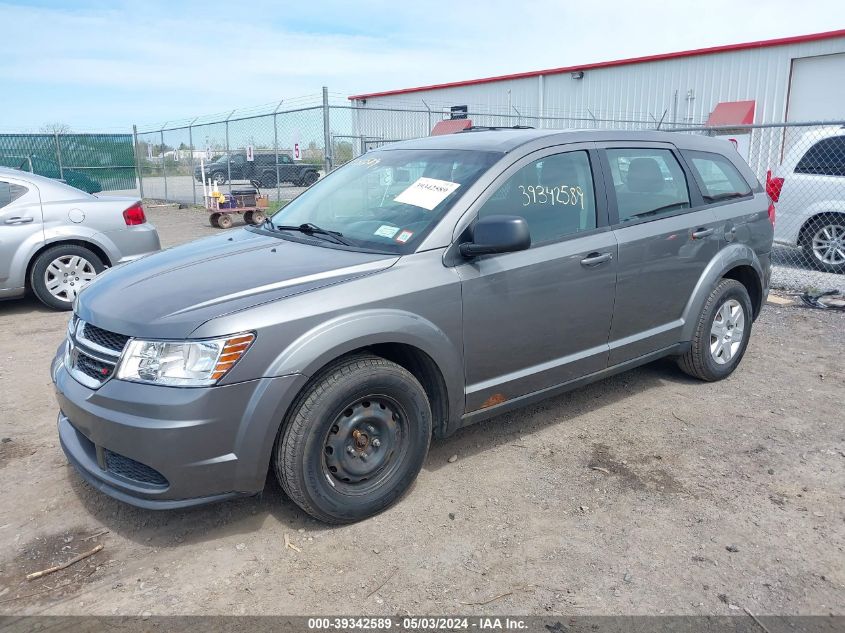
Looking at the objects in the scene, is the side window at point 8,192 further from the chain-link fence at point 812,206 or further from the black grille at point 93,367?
the chain-link fence at point 812,206

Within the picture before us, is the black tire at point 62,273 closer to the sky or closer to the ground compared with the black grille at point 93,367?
closer to the ground

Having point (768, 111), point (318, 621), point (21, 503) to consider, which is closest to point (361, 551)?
point (318, 621)

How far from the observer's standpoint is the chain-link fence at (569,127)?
8.77m

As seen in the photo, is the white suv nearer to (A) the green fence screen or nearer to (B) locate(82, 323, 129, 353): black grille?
(B) locate(82, 323, 129, 353): black grille

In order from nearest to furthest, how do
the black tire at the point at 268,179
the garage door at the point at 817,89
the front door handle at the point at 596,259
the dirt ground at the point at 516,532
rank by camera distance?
the dirt ground at the point at 516,532 → the front door handle at the point at 596,259 → the garage door at the point at 817,89 → the black tire at the point at 268,179

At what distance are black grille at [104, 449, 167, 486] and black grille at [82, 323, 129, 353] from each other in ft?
1.50

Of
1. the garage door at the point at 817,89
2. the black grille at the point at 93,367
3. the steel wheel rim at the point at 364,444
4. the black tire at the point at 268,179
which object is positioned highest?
the garage door at the point at 817,89

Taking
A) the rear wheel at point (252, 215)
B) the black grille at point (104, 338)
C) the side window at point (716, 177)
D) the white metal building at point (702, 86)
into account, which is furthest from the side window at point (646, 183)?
the rear wheel at point (252, 215)

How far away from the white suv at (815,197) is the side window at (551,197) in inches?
229

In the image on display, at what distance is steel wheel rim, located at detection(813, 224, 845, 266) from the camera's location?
874 centimetres

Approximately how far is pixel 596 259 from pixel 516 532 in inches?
64.9

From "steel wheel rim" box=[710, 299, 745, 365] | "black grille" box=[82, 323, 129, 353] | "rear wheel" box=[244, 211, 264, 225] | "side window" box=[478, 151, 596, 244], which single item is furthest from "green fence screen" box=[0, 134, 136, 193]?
"steel wheel rim" box=[710, 299, 745, 365]

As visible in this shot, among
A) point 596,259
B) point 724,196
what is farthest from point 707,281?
point 596,259

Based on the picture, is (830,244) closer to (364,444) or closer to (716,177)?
(716,177)
